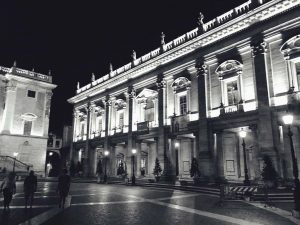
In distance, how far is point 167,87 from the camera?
3072 centimetres

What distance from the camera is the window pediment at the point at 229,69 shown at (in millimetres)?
23552

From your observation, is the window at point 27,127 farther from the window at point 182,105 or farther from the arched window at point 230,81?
the arched window at point 230,81

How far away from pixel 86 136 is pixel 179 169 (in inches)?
773

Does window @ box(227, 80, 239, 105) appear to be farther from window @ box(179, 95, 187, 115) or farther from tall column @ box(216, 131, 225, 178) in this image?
window @ box(179, 95, 187, 115)

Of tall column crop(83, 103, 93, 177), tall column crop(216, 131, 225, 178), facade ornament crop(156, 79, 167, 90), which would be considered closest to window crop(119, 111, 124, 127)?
tall column crop(83, 103, 93, 177)

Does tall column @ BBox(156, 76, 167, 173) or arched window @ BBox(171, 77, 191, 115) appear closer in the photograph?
arched window @ BBox(171, 77, 191, 115)

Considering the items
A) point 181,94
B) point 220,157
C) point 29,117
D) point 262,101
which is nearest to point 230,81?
point 262,101

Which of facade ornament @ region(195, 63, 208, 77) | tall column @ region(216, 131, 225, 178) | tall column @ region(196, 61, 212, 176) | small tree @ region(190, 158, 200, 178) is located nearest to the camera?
small tree @ region(190, 158, 200, 178)

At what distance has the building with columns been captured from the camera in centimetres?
4041

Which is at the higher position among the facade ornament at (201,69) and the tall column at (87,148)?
the facade ornament at (201,69)

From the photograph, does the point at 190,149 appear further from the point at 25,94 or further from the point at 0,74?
the point at 0,74

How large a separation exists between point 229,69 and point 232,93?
2365mm

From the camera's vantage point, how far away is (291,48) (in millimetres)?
20266

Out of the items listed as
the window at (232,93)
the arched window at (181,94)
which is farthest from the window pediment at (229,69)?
the arched window at (181,94)
